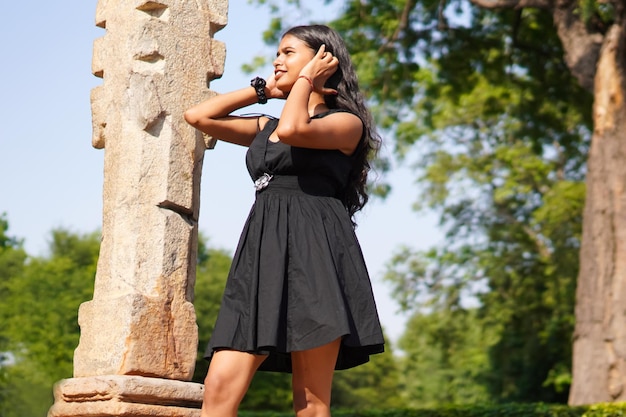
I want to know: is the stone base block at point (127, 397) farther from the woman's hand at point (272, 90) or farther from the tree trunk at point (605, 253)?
the tree trunk at point (605, 253)

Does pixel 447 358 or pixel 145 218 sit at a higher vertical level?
pixel 447 358

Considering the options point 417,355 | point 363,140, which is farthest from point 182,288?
point 417,355

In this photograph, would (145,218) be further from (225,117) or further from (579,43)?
(579,43)

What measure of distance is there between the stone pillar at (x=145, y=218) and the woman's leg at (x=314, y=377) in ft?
2.01

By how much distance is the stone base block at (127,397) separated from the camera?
3.80m

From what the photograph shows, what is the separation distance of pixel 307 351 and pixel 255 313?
25cm

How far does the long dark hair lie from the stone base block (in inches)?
41.0

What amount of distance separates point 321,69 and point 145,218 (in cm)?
101

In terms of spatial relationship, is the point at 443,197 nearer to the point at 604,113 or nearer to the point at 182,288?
the point at 604,113

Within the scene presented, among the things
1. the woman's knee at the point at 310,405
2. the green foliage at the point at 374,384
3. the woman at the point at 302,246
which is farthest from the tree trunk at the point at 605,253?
the green foliage at the point at 374,384

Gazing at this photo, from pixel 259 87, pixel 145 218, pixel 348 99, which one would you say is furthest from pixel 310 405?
pixel 259 87

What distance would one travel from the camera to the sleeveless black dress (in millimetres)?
3473

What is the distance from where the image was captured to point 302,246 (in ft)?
11.8

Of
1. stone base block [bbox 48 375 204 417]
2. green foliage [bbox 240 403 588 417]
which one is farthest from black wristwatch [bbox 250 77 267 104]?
green foliage [bbox 240 403 588 417]
